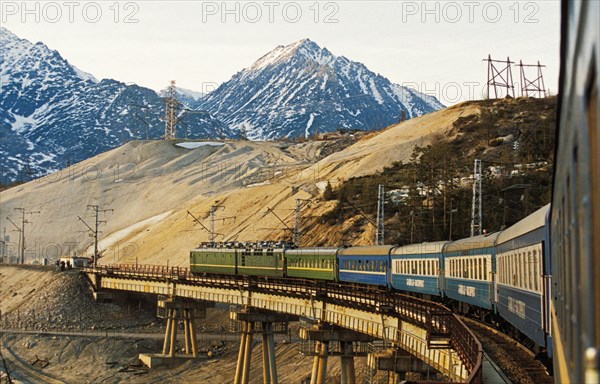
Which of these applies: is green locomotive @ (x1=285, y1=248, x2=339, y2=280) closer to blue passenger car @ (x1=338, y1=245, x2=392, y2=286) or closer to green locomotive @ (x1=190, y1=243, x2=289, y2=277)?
blue passenger car @ (x1=338, y1=245, x2=392, y2=286)

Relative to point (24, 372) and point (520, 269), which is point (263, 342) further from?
point (520, 269)

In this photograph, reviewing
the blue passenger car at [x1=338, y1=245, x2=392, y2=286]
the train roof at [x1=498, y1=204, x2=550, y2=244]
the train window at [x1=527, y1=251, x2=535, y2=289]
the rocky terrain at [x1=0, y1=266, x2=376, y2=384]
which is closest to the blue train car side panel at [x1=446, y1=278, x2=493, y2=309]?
the train roof at [x1=498, y1=204, x2=550, y2=244]

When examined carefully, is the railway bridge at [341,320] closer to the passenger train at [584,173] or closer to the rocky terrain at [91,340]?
the rocky terrain at [91,340]

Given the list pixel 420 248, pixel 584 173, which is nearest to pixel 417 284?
pixel 420 248

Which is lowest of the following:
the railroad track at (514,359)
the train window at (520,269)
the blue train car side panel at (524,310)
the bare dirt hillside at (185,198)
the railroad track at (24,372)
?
the railroad track at (24,372)

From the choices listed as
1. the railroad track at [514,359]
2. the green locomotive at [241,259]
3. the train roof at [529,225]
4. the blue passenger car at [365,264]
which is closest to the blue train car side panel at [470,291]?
the railroad track at [514,359]

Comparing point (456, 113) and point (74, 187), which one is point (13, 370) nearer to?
point (456, 113)
